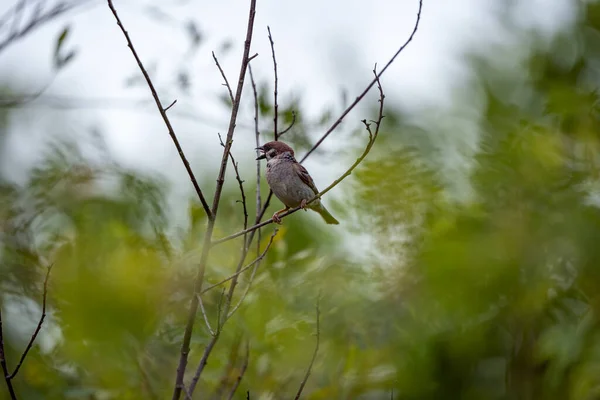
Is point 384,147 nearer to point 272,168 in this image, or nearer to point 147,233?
point 272,168

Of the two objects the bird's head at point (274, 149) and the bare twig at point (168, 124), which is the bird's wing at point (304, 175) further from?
the bare twig at point (168, 124)

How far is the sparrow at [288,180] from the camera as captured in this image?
4488 millimetres

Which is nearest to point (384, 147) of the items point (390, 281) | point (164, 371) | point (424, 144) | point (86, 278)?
point (424, 144)

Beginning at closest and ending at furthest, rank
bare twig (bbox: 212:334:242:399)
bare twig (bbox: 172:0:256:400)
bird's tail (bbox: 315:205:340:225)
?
bare twig (bbox: 172:0:256:400) < bare twig (bbox: 212:334:242:399) < bird's tail (bbox: 315:205:340:225)

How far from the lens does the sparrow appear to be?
4.49 metres

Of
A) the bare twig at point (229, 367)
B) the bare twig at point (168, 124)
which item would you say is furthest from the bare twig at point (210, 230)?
the bare twig at point (229, 367)

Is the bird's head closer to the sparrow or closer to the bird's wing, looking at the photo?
the sparrow

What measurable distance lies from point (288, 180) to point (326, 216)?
0.32 metres

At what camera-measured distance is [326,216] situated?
4438mm

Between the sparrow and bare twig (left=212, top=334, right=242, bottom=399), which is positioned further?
the sparrow

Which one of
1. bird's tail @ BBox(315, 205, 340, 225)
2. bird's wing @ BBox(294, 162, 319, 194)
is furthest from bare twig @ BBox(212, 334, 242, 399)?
bird's wing @ BBox(294, 162, 319, 194)

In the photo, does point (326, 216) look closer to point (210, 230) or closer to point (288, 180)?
point (288, 180)

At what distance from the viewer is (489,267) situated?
360 cm

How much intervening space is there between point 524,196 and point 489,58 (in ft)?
3.82
